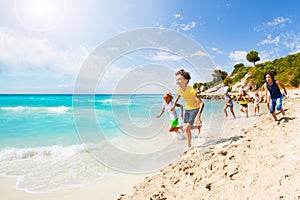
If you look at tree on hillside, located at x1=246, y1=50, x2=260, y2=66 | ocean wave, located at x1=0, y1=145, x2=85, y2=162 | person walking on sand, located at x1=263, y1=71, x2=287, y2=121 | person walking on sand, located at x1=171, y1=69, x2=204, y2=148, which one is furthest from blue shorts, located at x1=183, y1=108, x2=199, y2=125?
tree on hillside, located at x1=246, y1=50, x2=260, y2=66

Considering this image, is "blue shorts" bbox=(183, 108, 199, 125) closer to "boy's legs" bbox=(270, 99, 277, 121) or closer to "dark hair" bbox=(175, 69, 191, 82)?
"dark hair" bbox=(175, 69, 191, 82)

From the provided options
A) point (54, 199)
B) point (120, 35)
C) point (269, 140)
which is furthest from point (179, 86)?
point (54, 199)

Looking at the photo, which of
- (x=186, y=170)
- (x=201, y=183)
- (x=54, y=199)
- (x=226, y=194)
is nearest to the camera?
(x=226, y=194)

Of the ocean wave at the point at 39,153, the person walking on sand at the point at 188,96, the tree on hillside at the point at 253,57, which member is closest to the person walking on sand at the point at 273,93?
the person walking on sand at the point at 188,96

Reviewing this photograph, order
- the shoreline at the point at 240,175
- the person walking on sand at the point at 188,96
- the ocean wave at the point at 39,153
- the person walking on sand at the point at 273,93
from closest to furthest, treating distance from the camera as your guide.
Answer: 1. the shoreline at the point at 240,175
2. the person walking on sand at the point at 188,96
3. the person walking on sand at the point at 273,93
4. the ocean wave at the point at 39,153

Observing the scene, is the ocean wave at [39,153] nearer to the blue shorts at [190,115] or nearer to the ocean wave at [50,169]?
the ocean wave at [50,169]

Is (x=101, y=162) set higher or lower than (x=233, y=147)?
lower

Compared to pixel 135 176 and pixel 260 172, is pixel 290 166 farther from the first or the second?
pixel 135 176

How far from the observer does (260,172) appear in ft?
9.27

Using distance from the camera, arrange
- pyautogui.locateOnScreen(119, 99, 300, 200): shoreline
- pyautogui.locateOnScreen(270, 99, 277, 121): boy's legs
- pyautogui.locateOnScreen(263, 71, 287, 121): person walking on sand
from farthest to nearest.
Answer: pyautogui.locateOnScreen(270, 99, 277, 121): boy's legs
pyautogui.locateOnScreen(263, 71, 287, 121): person walking on sand
pyautogui.locateOnScreen(119, 99, 300, 200): shoreline

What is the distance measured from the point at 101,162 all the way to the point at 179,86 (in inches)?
185

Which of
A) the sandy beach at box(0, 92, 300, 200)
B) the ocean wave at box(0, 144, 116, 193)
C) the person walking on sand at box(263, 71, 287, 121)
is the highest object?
the person walking on sand at box(263, 71, 287, 121)

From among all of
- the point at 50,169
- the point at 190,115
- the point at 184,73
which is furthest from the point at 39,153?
the point at 184,73

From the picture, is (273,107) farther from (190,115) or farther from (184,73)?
(184,73)
